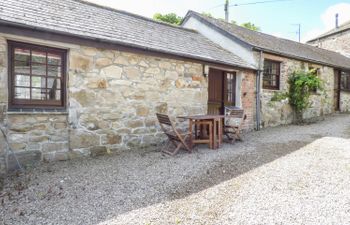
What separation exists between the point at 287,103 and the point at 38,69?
9.69m

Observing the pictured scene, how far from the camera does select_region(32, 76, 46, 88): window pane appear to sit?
15.7 feet

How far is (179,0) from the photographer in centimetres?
1581

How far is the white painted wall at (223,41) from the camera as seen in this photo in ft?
30.4

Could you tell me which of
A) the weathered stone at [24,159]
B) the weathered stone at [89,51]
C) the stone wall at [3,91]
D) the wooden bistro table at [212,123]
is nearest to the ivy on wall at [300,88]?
the wooden bistro table at [212,123]

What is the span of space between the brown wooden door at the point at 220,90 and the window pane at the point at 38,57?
5.13 metres

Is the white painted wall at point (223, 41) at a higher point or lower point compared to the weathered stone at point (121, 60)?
higher

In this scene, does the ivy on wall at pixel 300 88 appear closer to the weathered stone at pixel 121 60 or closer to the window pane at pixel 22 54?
the weathered stone at pixel 121 60

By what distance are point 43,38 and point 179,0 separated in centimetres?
1299

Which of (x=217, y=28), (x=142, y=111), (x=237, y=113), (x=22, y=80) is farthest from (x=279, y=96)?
(x=22, y=80)

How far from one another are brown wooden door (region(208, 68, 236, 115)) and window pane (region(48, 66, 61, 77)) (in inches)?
190

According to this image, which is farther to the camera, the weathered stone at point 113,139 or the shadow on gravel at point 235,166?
the weathered stone at point 113,139

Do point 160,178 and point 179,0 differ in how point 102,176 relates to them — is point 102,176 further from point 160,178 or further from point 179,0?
point 179,0

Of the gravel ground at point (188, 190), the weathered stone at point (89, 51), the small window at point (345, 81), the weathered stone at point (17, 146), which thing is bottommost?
the gravel ground at point (188, 190)

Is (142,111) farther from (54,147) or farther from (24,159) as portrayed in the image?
(24,159)
